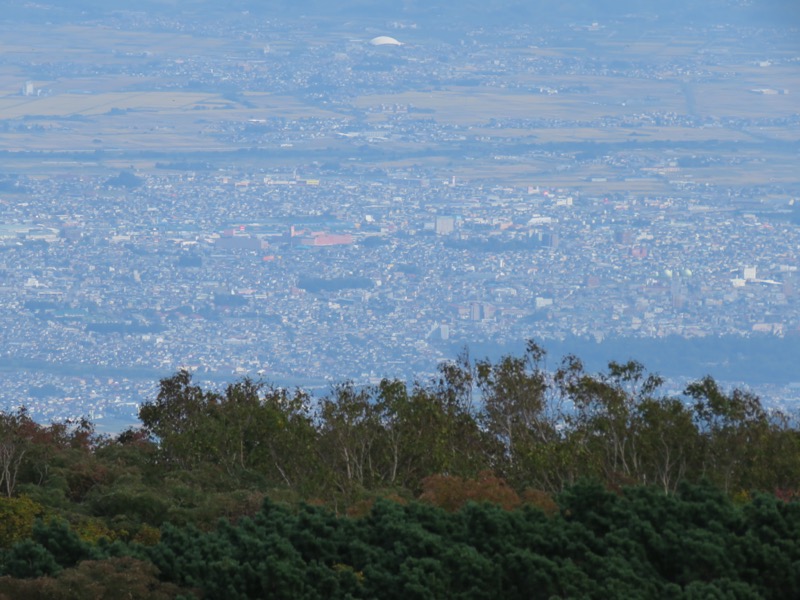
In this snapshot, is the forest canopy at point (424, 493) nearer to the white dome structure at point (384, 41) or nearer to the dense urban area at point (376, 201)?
the dense urban area at point (376, 201)

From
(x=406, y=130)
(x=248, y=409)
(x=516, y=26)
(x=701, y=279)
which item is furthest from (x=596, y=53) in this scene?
(x=248, y=409)

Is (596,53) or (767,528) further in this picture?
(596,53)

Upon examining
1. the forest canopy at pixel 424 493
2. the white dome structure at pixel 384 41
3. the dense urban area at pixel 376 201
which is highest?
the white dome structure at pixel 384 41

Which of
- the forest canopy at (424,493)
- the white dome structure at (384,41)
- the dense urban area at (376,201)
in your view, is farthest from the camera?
the white dome structure at (384,41)

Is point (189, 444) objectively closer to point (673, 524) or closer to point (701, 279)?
point (673, 524)

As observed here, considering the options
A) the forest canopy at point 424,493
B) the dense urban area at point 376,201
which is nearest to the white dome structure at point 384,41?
the dense urban area at point 376,201

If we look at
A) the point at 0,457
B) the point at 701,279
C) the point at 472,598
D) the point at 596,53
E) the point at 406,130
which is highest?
the point at 596,53

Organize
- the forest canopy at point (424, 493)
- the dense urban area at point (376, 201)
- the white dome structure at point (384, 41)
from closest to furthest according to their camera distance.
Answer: the forest canopy at point (424, 493), the dense urban area at point (376, 201), the white dome structure at point (384, 41)

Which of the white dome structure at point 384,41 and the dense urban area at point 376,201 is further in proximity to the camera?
the white dome structure at point 384,41

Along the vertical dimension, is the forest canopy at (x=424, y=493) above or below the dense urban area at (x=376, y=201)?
below
